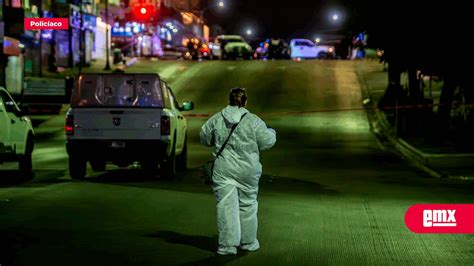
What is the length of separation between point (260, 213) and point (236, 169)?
3.55m

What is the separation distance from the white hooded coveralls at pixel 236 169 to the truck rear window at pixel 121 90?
9.00m

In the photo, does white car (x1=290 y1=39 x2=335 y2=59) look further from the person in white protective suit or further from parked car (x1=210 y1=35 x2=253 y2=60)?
the person in white protective suit

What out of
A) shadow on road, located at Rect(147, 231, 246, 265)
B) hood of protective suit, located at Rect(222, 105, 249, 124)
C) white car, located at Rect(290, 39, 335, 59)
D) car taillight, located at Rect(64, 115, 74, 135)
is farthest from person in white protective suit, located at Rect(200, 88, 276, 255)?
white car, located at Rect(290, 39, 335, 59)

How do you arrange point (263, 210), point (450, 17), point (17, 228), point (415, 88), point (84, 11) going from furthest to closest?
point (84, 11) → point (415, 88) → point (450, 17) → point (263, 210) → point (17, 228)

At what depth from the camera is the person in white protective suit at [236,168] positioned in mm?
9008

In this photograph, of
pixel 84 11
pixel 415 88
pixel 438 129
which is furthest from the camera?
pixel 84 11

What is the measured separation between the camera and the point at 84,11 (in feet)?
207

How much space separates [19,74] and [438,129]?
28.0 metres

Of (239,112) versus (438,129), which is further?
(438,129)

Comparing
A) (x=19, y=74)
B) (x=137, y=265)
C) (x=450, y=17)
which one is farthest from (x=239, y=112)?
(x=19, y=74)

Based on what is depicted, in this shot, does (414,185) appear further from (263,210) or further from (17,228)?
(17,228)

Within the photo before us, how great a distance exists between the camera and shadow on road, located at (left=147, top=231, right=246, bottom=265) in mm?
8875

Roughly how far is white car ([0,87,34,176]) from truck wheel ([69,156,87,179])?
48.3 inches

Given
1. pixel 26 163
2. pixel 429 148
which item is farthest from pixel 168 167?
pixel 429 148
